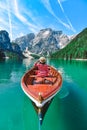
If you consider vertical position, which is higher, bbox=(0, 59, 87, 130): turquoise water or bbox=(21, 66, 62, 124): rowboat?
bbox=(21, 66, 62, 124): rowboat

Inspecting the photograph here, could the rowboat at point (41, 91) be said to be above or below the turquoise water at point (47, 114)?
above

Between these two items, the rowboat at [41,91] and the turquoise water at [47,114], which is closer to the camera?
the rowboat at [41,91]

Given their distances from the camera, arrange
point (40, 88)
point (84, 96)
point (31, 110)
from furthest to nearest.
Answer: point (84, 96) → point (31, 110) → point (40, 88)

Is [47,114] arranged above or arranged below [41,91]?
below

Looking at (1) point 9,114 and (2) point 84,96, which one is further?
(2) point 84,96

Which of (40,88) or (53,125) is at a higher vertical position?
(40,88)

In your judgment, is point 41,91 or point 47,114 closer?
point 41,91

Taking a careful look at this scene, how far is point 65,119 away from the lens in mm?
19047

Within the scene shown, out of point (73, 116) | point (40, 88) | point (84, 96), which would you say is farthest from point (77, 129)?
point (84, 96)

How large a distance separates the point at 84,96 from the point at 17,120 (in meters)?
11.8

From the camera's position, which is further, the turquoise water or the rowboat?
the turquoise water

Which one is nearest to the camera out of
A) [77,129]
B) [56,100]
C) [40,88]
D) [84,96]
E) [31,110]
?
[77,129]

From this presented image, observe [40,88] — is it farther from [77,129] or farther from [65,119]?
[77,129]

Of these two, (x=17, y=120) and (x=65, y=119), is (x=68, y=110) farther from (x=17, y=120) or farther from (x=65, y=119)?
(x=17, y=120)
